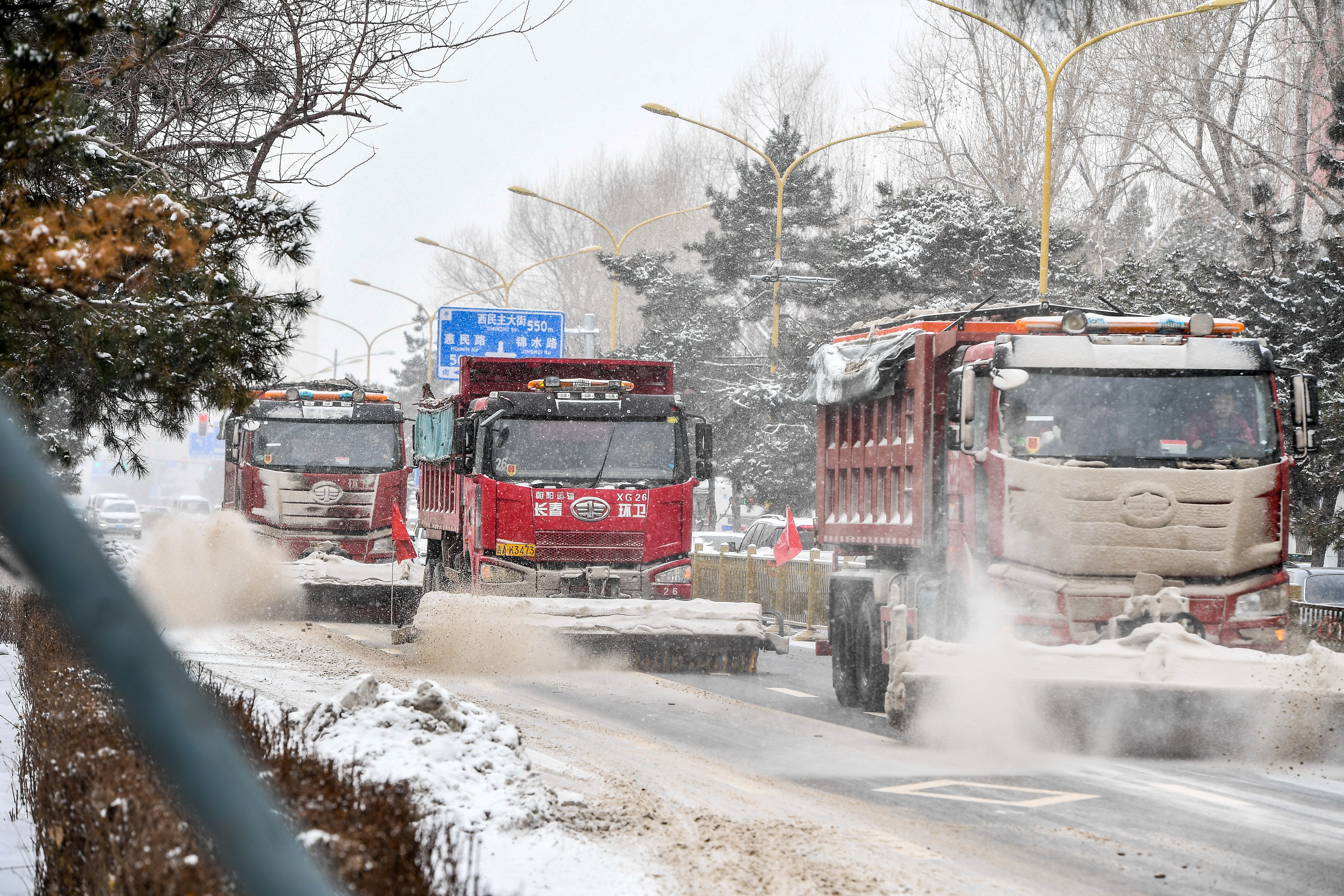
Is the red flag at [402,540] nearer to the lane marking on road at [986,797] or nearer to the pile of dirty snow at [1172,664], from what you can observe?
the pile of dirty snow at [1172,664]

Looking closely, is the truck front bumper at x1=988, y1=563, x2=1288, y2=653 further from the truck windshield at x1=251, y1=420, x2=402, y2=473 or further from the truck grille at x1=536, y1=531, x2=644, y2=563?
the truck windshield at x1=251, y1=420, x2=402, y2=473

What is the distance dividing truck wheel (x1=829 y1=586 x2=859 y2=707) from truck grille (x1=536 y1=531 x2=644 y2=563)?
11.7ft

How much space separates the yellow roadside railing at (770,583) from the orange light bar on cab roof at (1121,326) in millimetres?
9194

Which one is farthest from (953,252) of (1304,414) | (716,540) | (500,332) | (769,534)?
(1304,414)

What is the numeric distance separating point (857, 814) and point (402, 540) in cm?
1455

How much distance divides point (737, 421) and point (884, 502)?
28.5 meters

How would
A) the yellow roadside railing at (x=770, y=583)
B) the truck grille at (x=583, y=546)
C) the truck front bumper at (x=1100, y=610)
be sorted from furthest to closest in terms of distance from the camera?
1. the yellow roadside railing at (x=770, y=583)
2. the truck grille at (x=583, y=546)
3. the truck front bumper at (x=1100, y=610)

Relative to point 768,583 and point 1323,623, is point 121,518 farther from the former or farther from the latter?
point 1323,623

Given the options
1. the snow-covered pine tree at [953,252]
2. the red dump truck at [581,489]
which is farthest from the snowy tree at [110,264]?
the snow-covered pine tree at [953,252]

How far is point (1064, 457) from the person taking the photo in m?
9.79

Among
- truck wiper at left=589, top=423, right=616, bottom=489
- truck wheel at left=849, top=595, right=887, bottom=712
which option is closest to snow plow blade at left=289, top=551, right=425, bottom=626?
truck wiper at left=589, top=423, right=616, bottom=489

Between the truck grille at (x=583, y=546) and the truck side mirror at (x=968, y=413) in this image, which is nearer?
the truck side mirror at (x=968, y=413)

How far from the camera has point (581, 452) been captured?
1627cm

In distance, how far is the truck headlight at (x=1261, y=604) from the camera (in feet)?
31.8
